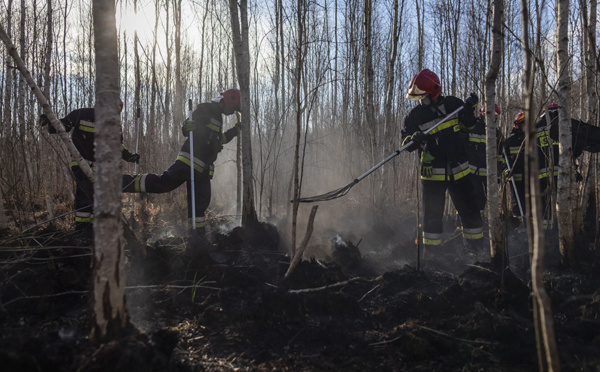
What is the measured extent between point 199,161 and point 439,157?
3.33m

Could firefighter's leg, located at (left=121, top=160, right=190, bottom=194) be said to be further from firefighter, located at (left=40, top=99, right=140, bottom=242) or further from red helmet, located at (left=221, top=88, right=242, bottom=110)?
red helmet, located at (left=221, top=88, right=242, bottom=110)

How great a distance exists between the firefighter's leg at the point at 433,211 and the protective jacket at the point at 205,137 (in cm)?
309

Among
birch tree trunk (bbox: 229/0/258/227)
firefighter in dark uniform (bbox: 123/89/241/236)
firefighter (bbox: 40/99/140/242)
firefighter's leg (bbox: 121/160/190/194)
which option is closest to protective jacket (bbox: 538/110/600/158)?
birch tree trunk (bbox: 229/0/258/227)

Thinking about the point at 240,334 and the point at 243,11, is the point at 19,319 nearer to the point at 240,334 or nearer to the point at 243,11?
the point at 240,334

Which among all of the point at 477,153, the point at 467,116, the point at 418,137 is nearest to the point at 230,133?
the point at 418,137

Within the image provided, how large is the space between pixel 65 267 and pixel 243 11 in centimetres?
410

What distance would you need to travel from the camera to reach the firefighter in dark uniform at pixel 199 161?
491cm

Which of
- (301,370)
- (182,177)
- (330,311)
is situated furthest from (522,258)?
(182,177)

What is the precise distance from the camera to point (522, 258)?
445 cm

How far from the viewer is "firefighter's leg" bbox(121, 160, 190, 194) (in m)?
4.88

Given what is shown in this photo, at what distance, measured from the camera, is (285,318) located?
2.66 meters

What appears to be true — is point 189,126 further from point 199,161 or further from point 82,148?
point 82,148

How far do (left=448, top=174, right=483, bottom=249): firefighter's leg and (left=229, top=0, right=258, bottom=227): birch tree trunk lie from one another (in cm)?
277

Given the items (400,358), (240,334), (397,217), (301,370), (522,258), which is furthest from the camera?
(397,217)
